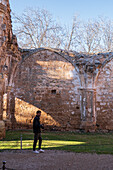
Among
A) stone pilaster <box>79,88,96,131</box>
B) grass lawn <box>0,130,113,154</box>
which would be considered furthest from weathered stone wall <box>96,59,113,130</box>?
grass lawn <box>0,130,113,154</box>

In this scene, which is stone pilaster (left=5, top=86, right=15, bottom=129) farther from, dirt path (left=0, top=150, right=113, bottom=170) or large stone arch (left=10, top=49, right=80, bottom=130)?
dirt path (left=0, top=150, right=113, bottom=170)

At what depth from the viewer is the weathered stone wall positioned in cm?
1205

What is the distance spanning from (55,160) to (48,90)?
282 inches

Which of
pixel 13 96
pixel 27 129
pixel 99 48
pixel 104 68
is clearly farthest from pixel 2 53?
pixel 99 48

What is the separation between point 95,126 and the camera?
38.9 feet

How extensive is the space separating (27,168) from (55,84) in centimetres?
794

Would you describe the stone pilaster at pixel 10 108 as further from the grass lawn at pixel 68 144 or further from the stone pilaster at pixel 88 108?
the stone pilaster at pixel 88 108

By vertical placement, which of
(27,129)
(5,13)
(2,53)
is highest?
(5,13)

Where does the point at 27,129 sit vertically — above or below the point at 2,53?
below

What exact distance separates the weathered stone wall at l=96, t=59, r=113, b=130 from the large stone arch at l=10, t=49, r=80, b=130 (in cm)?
114

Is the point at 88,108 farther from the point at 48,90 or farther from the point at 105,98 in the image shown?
the point at 48,90

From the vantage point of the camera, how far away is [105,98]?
39.9ft

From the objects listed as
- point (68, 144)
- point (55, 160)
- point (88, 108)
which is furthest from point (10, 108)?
point (55, 160)

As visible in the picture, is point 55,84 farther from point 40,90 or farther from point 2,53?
point 2,53
